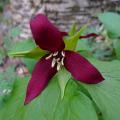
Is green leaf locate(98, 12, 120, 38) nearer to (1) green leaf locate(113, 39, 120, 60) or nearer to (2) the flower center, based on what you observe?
(1) green leaf locate(113, 39, 120, 60)

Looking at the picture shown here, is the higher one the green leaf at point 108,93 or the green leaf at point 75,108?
the green leaf at point 108,93

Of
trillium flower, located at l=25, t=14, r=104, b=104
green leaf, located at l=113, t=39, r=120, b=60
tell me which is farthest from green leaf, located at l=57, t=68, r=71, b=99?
green leaf, located at l=113, t=39, r=120, b=60

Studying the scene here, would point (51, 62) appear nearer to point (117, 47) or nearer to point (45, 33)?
point (45, 33)

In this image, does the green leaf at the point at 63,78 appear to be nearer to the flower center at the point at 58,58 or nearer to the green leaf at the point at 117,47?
the flower center at the point at 58,58

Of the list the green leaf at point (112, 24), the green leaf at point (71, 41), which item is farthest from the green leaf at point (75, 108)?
the green leaf at point (112, 24)

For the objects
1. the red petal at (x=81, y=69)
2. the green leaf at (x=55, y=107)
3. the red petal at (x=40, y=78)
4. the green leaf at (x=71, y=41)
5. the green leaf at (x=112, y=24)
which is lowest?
the green leaf at (x=55, y=107)

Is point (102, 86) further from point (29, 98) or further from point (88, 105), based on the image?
point (29, 98)
